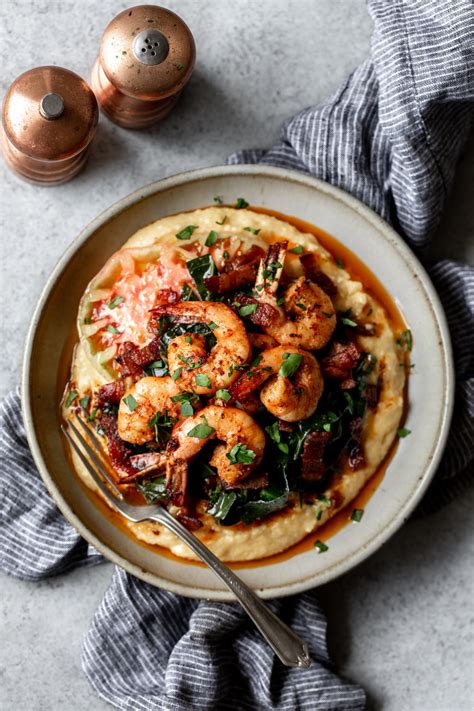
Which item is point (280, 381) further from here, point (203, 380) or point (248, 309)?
point (248, 309)

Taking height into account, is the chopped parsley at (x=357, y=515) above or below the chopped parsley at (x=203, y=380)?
below

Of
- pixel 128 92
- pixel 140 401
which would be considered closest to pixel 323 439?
pixel 140 401

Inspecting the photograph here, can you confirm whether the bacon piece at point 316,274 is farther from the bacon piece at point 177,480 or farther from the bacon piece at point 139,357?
the bacon piece at point 177,480

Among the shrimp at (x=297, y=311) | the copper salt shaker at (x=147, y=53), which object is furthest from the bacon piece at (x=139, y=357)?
the copper salt shaker at (x=147, y=53)

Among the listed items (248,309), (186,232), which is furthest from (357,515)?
(186,232)

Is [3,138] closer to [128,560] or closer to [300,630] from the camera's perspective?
[128,560]

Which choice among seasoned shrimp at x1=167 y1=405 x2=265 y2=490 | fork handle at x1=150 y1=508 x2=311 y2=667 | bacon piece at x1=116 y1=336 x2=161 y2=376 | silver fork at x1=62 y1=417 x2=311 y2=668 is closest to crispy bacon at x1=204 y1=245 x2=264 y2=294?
bacon piece at x1=116 y1=336 x2=161 y2=376
